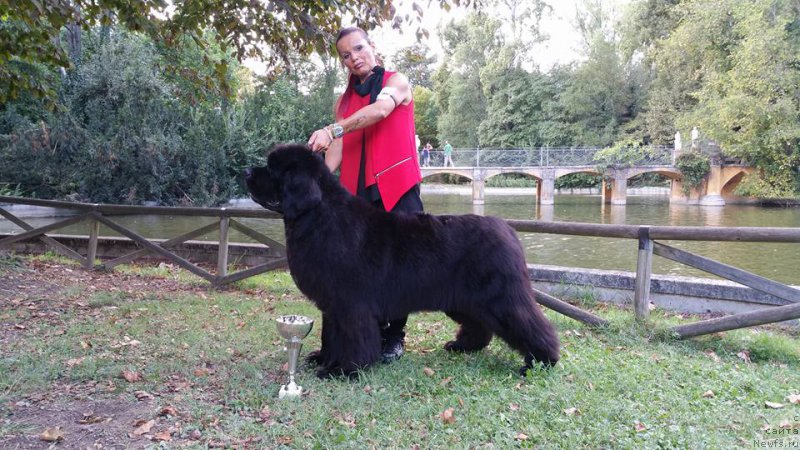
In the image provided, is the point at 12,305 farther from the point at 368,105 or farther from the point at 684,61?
the point at 684,61

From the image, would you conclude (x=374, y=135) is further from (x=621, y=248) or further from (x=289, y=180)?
(x=621, y=248)

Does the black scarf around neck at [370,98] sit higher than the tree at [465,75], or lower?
lower

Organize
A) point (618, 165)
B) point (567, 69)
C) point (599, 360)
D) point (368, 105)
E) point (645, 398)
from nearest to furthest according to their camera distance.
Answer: point (645, 398) < point (368, 105) < point (599, 360) < point (618, 165) < point (567, 69)

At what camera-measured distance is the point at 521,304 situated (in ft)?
12.7

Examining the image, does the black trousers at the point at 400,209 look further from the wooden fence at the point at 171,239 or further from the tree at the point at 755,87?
the tree at the point at 755,87

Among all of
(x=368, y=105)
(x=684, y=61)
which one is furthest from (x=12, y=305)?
(x=684, y=61)

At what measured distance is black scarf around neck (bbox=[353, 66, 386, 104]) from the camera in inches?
158

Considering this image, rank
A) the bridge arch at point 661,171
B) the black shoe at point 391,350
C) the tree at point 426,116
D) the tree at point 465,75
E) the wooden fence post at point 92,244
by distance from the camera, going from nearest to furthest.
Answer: the black shoe at point 391,350
the wooden fence post at point 92,244
the bridge arch at point 661,171
the tree at point 465,75
the tree at point 426,116

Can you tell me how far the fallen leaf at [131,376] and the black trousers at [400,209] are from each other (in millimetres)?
1842

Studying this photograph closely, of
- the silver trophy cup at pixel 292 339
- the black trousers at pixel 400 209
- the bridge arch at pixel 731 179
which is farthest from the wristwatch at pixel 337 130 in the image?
the bridge arch at pixel 731 179

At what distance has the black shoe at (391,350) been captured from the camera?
4.30 meters

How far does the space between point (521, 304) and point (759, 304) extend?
140 inches

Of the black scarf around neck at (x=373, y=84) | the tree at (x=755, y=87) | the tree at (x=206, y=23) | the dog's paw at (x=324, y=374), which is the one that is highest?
the tree at (x=755, y=87)

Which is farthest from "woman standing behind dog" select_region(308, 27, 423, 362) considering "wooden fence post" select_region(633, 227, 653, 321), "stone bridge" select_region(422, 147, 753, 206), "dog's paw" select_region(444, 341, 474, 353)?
"stone bridge" select_region(422, 147, 753, 206)
